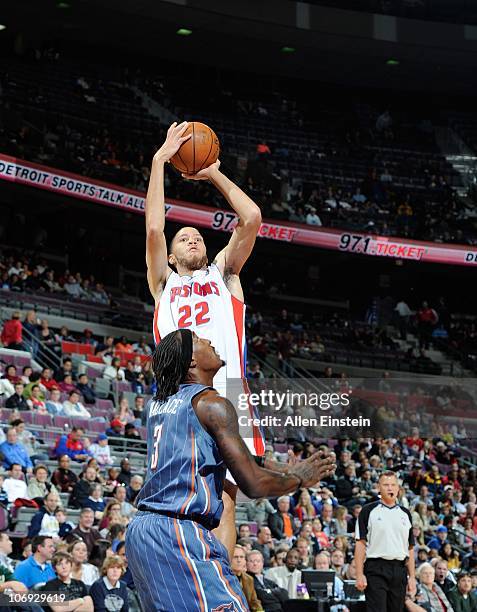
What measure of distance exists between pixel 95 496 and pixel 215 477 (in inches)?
347

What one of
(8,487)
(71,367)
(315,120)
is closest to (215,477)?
(8,487)

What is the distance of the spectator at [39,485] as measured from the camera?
12.5 m

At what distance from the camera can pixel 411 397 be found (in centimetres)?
2180

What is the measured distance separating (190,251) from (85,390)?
34.4ft

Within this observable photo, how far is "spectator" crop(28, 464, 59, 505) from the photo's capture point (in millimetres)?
12477

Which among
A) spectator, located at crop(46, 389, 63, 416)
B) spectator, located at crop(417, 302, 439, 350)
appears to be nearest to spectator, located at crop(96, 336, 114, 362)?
spectator, located at crop(46, 389, 63, 416)

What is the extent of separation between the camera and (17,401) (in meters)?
14.7

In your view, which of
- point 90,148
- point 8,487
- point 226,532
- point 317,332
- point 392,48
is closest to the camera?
point 226,532

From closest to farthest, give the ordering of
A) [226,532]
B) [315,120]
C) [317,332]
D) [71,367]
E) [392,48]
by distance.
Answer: [226,532]
[71,367]
[317,332]
[392,48]
[315,120]

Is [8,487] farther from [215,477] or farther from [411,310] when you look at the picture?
[411,310]

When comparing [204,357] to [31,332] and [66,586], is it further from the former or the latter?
[31,332]

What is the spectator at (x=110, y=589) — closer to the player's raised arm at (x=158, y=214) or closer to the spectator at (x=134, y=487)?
the spectator at (x=134, y=487)

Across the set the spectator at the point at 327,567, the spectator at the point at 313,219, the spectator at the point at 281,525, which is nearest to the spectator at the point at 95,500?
the spectator at the point at 281,525

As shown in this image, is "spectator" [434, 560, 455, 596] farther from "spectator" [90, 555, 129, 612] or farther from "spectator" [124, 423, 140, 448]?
"spectator" [124, 423, 140, 448]
